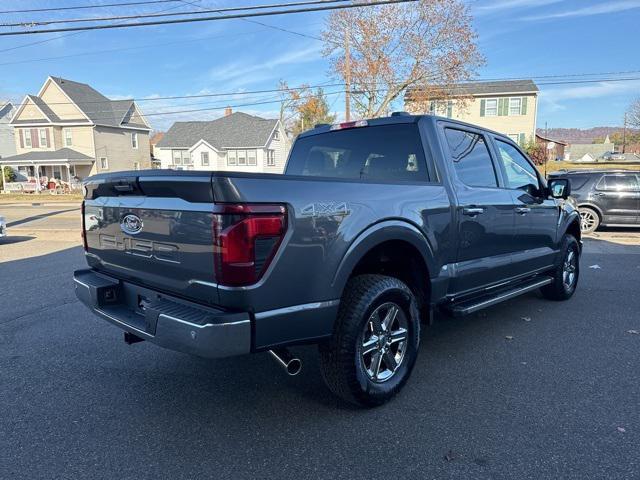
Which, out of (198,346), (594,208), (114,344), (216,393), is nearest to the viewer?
(198,346)

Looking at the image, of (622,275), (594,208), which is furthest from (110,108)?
(622,275)

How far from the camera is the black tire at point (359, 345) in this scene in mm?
2865

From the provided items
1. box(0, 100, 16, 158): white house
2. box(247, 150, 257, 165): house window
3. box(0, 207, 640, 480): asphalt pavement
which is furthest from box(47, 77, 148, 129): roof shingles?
box(0, 207, 640, 480): asphalt pavement

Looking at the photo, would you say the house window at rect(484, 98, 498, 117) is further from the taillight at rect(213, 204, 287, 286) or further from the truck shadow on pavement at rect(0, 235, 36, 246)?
the taillight at rect(213, 204, 287, 286)

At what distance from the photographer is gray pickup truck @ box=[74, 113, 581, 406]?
2404 millimetres

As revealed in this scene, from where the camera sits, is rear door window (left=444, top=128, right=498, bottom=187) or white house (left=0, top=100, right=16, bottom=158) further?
white house (left=0, top=100, right=16, bottom=158)

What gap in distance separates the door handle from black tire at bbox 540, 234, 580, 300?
2.16 meters

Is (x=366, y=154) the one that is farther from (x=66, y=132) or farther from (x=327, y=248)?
(x=66, y=132)

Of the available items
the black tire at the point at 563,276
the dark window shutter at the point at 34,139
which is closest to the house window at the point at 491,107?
the black tire at the point at 563,276

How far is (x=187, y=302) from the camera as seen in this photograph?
104 inches

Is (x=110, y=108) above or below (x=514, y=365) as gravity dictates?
above

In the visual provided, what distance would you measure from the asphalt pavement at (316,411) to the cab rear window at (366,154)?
162 centimetres

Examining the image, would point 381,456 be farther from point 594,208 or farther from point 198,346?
point 594,208

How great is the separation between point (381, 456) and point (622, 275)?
251 inches
